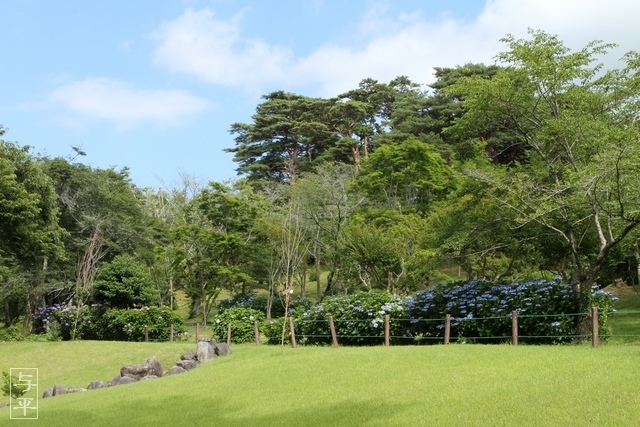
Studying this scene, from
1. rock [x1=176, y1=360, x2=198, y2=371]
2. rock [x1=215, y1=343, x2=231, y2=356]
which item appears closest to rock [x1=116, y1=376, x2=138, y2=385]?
rock [x1=176, y1=360, x2=198, y2=371]

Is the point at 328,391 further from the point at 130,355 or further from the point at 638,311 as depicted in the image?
the point at 638,311

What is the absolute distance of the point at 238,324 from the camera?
67.8ft

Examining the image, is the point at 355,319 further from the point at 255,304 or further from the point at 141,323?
the point at 255,304

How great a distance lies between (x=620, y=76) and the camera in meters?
14.8

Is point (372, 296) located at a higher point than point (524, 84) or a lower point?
lower

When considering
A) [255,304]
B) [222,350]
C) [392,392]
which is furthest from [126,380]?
[255,304]

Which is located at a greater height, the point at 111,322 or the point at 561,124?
the point at 561,124

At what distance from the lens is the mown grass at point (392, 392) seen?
7414 mm

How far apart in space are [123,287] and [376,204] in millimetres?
13119

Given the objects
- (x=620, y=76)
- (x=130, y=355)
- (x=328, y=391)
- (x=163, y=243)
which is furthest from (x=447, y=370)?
(x=163, y=243)

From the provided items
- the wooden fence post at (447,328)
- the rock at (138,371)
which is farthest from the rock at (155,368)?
the wooden fence post at (447,328)

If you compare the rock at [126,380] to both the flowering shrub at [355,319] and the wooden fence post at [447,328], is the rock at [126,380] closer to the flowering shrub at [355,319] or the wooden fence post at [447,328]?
the flowering shrub at [355,319]

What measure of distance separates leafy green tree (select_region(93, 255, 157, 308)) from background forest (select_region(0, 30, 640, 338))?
0.23 ft

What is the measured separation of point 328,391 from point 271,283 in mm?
18973
